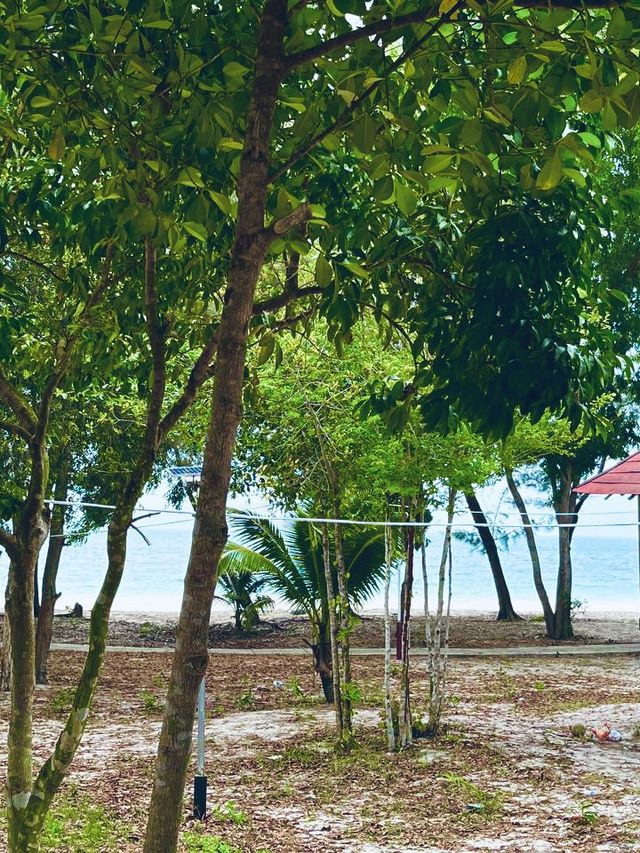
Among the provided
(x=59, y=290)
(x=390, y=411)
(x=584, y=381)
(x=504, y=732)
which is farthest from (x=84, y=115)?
(x=504, y=732)

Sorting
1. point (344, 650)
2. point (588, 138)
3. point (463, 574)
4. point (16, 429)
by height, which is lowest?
point (344, 650)

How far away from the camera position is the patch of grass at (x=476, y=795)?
6914 mm

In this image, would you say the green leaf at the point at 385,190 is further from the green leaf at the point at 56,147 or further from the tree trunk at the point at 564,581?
the tree trunk at the point at 564,581

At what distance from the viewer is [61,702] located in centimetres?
1112

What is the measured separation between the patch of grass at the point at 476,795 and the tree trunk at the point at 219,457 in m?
4.44

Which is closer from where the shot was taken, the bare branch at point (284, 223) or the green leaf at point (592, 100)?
the green leaf at point (592, 100)

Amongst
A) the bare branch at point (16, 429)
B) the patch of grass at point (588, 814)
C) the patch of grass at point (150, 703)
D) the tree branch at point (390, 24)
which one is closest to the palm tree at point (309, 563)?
the patch of grass at point (150, 703)

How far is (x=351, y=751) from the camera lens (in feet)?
28.0

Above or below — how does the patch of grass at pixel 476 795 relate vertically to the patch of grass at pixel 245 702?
below

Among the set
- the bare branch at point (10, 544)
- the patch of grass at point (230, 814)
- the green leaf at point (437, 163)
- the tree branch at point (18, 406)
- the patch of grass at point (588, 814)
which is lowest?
the patch of grass at point (230, 814)

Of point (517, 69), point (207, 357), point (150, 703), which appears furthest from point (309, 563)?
point (517, 69)

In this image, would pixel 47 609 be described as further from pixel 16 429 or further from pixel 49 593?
pixel 16 429

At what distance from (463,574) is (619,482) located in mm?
67629

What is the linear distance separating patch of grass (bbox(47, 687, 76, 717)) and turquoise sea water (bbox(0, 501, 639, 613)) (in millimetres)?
33938
